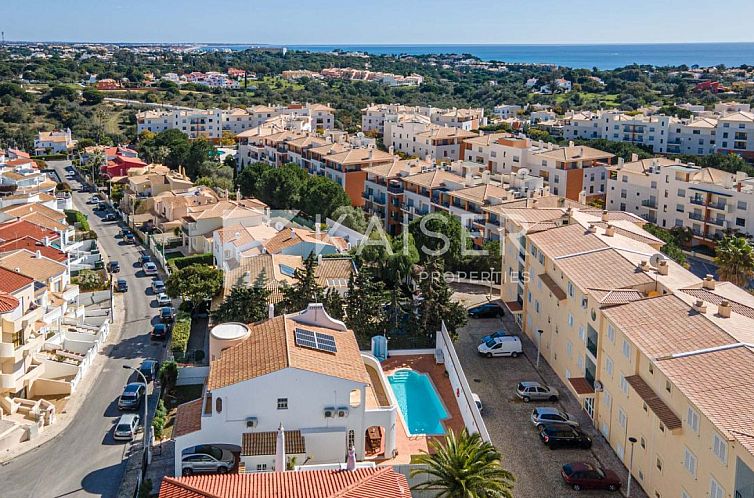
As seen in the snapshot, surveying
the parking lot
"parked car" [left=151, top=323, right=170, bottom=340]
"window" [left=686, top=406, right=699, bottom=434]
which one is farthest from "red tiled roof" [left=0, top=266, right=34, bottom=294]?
"window" [left=686, top=406, right=699, bottom=434]

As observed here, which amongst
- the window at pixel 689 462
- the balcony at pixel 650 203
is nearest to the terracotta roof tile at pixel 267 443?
the window at pixel 689 462

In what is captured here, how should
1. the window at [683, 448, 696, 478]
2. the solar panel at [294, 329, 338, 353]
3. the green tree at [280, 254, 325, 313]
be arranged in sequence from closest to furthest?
the window at [683, 448, 696, 478] < the solar panel at [294, 329, 338, 353] < the green tree at [280, 254, 325, 313]

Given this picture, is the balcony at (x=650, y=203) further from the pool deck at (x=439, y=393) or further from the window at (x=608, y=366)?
the window at (x=608, y=366)

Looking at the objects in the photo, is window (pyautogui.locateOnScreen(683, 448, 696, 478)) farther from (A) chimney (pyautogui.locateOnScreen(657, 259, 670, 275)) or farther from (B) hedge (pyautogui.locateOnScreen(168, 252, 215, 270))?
(B) hedge (pyautogui.locateOnScreen(168, 252, 215, 270))

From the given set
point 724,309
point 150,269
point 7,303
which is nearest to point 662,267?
point 724,309

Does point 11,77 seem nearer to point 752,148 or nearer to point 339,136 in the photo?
point 339,136
